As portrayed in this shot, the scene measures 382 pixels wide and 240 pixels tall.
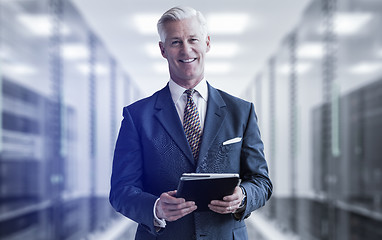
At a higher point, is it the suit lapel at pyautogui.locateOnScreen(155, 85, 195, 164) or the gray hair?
the gray hair

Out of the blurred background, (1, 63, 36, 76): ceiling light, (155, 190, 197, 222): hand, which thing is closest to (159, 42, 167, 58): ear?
(155, 190, 197, 222): hand

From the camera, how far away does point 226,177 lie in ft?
2.26

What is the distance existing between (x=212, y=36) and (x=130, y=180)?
30 centimetres

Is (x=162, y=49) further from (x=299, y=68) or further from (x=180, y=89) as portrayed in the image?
(x=299, y=68)

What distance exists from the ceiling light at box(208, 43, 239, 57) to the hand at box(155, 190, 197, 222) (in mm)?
265

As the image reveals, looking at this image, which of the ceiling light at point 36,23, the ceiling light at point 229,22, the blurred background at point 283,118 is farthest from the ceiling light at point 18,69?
the ceiling light at point 229,22

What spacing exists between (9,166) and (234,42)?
6.20 meters

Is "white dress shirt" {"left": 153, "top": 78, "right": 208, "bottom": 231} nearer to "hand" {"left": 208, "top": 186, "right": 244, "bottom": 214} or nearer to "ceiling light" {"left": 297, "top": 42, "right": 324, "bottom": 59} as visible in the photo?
"hand" {"left": 208, "top": 186, "right": 244, "bottom": 214}

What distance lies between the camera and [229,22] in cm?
108

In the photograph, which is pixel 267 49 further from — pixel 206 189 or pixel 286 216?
pixel 286 216

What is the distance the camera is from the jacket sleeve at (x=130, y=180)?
0.75 m

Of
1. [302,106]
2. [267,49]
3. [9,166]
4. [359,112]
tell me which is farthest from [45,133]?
[267,49]

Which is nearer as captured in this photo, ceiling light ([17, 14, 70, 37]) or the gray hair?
the gray hair

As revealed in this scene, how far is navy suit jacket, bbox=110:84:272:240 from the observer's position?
75 centimetres
